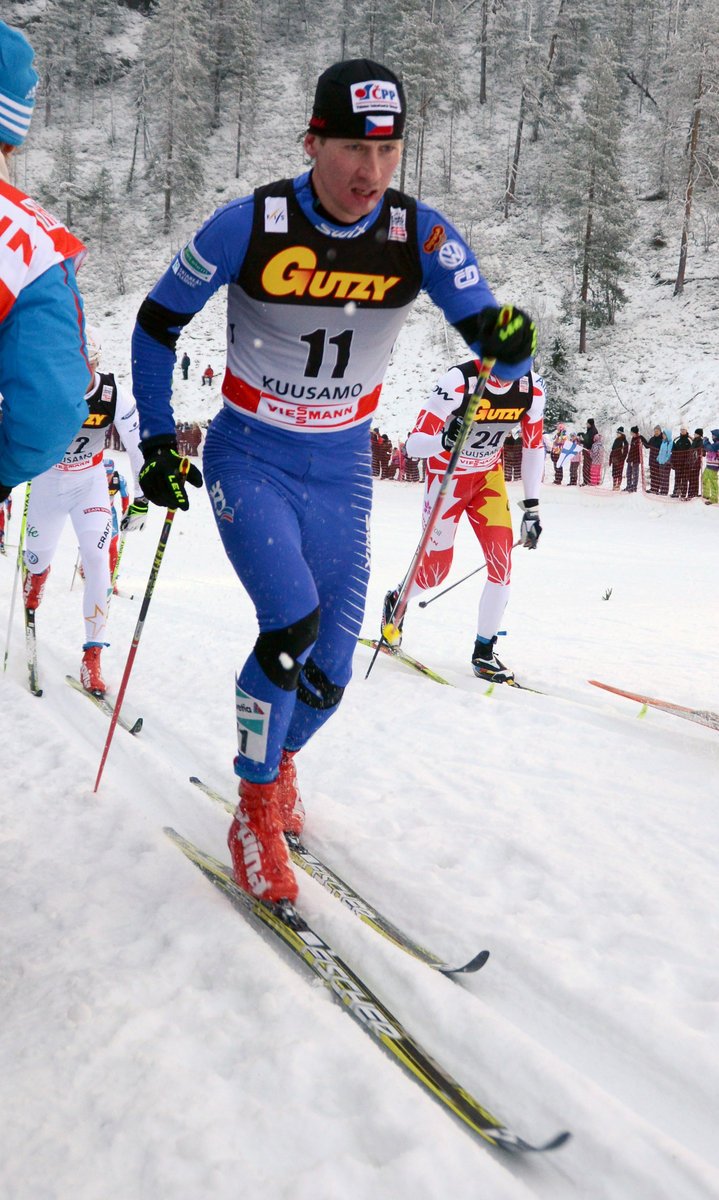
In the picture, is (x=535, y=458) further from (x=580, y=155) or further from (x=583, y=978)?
(x=580, y=155)

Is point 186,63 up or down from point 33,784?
up

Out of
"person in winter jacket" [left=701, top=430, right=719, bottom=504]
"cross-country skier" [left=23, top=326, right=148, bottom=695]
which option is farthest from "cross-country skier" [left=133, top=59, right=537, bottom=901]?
"person in winter jacket" [left=701, top=430, right=719, bottom=504]

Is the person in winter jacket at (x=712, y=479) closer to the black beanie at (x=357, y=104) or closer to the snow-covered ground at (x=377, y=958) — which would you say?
the snow-covered ground at (x=377, y=958)

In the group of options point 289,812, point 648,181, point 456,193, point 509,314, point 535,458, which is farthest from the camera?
point 456,193

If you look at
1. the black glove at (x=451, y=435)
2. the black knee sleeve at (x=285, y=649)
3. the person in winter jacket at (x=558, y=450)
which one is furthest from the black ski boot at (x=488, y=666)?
the person in winter jacket at (x=558, y=450)

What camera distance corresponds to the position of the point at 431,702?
532 centimetres

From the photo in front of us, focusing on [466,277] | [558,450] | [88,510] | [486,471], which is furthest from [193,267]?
[558,450]

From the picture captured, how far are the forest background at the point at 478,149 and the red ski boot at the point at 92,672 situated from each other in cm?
2953

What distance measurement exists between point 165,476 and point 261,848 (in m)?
1.32

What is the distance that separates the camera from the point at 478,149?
53594 mm

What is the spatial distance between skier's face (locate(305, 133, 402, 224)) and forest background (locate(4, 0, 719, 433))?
30.8 meters

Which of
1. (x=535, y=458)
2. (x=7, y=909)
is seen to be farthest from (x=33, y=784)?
(x=535, y=458)

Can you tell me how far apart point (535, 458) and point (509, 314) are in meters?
3.66

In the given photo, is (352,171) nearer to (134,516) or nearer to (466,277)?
(466,277)
